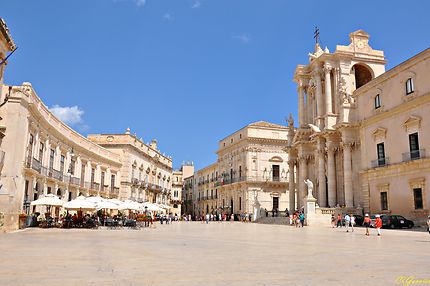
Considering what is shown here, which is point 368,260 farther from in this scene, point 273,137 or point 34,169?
point 273,137

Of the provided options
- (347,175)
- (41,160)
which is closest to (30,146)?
(41,160)

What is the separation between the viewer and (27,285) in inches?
201

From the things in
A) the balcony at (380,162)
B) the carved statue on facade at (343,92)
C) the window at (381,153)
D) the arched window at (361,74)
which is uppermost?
the arched window at (361,74)

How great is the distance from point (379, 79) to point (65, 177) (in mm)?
25135

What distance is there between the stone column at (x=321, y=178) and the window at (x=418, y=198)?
31.1ft

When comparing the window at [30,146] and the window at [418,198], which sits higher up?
the window at [30,146]

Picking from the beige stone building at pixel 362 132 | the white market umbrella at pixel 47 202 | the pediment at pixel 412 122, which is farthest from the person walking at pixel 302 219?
the white market umbrella at pixel 47 202

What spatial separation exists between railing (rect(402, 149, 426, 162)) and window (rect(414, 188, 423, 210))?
6.47ft

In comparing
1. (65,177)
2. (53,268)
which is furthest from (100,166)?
(53,268)

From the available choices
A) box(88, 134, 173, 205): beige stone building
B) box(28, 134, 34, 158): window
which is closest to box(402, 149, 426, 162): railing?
box(28, 134, 34, 158): window

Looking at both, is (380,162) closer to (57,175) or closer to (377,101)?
(377,101)

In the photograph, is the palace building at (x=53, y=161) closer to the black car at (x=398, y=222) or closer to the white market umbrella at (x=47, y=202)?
the white market umbrella at (x=47, y=202)

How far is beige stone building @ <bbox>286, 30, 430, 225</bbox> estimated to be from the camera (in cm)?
2511

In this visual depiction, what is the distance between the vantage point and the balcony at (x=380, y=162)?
27.5 meters
